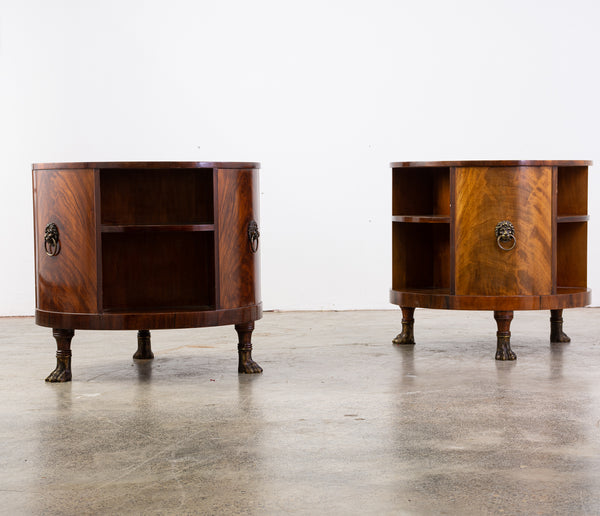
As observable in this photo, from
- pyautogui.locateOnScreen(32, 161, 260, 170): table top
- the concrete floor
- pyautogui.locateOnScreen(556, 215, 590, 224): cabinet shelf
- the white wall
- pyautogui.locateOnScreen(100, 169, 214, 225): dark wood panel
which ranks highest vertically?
the white wall

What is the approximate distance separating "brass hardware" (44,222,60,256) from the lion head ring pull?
1.99 meters

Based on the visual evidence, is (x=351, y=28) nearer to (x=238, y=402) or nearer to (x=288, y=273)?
(x=288, y=273)

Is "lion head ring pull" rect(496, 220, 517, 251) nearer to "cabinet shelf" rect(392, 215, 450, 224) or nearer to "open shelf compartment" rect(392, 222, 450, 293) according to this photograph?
"cabinet shelf" rect(392, 215, 450, 224)

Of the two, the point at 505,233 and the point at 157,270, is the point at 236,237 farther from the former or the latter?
the point at 505,233

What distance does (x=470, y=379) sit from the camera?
4082 millimetres

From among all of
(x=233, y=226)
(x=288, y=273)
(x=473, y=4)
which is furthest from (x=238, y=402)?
(x=473, y=4)

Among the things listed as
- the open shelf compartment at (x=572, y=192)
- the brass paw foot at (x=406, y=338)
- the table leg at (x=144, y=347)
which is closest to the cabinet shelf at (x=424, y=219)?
the brass paw foot at (x=406, y=338)

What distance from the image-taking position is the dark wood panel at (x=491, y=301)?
4.51 meters

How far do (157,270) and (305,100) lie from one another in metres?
2.44

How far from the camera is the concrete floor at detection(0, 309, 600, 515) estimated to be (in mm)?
2529

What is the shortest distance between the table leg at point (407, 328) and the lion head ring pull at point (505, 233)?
0.72 metres

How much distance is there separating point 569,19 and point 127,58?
3025mm

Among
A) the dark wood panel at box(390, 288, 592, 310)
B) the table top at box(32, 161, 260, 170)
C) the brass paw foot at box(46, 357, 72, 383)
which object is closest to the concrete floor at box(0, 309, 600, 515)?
the brass paw foot at box(46, 357, 72, 383)

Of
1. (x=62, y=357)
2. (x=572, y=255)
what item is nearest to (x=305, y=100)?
(x=572, y=255)
